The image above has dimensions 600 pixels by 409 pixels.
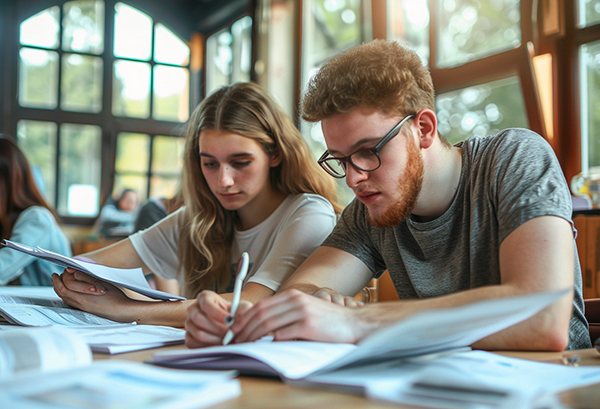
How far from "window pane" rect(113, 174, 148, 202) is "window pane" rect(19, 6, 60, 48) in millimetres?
1762

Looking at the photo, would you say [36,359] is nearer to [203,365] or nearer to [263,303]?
[203,365]

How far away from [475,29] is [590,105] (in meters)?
0.93

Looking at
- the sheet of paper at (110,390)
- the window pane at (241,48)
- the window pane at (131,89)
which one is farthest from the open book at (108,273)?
the window pane at (131,89)

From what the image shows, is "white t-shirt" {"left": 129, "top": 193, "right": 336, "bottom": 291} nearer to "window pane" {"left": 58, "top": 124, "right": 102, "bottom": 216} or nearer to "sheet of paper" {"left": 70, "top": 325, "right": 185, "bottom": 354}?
"sheet of paper" {"left": 70, "top": 325, "right": 185, "bottom": 354}

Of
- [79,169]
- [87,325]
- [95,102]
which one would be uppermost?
[95,102]

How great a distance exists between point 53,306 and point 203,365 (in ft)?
2.45

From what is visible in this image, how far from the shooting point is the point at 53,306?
1224 millimetres

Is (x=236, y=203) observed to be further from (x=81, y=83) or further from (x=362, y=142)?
(x=81, y=83)

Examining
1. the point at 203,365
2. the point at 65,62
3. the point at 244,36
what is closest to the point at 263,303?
the point at 203,365

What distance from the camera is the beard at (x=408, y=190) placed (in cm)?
115

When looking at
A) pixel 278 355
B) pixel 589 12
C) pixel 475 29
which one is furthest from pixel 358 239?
pixel 475 29

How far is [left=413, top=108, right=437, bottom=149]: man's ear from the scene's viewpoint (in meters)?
1.17

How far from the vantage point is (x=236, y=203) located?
1.64 m

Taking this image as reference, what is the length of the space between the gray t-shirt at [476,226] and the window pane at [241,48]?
15.3ft
